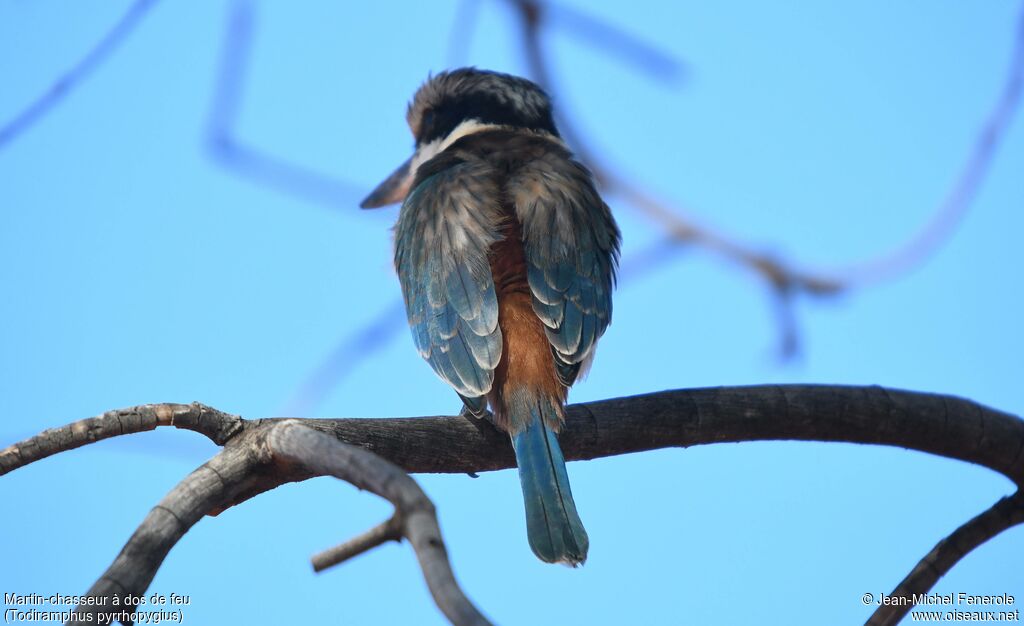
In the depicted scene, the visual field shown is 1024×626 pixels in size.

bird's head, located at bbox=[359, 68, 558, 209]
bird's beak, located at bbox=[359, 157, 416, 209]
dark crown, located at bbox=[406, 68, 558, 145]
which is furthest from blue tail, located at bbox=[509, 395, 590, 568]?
bird's beak, located at bbox=[359, 157, 416, 209]

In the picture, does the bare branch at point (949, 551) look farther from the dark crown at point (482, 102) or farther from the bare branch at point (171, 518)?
the dark crown at point (482, 102)

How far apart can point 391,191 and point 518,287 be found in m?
1.85

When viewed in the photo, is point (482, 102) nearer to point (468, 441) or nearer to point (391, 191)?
point (391, 191)

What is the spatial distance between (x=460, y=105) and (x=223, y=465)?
2.68 metres

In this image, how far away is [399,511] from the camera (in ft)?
5.74

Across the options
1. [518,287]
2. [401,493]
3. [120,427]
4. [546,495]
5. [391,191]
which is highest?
[391,191]

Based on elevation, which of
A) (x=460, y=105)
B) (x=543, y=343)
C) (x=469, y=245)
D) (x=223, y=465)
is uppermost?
(x=460, y=105)

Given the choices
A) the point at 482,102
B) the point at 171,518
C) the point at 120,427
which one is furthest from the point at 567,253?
the point at 171,518

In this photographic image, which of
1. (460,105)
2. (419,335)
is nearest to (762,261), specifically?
(419,335)

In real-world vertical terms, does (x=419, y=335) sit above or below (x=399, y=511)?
above

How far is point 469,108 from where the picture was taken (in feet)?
15.2

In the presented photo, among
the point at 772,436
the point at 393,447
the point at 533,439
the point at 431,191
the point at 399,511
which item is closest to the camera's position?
the point at 399,511

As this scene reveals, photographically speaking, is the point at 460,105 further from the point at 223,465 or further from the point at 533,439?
the point at 223,465

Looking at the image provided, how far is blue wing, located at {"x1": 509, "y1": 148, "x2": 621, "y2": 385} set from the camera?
3.25 m
